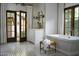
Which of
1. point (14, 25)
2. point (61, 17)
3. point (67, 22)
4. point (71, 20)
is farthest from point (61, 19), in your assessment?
point (14, 25)

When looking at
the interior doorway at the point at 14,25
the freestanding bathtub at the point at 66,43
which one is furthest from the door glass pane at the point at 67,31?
the interior doorway at the point at 14,25

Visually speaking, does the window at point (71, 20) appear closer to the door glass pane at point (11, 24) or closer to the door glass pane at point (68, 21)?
the door glass pane at point (68, 21)

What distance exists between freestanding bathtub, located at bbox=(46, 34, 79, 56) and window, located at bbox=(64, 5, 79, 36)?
0.91ft

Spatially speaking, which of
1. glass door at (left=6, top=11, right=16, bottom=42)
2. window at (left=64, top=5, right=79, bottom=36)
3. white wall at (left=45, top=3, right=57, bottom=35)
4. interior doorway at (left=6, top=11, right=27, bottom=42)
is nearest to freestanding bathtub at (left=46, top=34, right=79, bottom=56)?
white wall at (left=45, top=3, right=57, bottom=35)

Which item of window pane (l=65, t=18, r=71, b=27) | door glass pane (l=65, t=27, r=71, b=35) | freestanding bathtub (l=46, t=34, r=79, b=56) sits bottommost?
freestanding bathtub (l=46, t=34, r=79, b=56)

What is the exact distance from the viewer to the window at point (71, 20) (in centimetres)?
437

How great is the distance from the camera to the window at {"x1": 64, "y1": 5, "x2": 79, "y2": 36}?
4371mm

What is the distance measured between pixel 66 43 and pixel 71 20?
93 cm

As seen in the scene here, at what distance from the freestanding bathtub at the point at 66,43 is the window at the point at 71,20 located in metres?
0.28

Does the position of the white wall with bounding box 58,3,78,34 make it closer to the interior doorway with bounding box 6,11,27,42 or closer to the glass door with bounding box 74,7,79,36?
the glass door with bounding box 74,7,79,36

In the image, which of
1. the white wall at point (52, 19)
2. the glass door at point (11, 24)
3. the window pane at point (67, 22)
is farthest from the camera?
the glass door at point (11, 24)

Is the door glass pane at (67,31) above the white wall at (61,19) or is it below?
below

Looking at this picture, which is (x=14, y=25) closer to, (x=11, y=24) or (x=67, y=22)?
(x=11, y=24)

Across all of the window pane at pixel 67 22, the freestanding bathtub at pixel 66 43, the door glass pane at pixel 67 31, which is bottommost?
the freestanding bathtub at pixel 66 43
